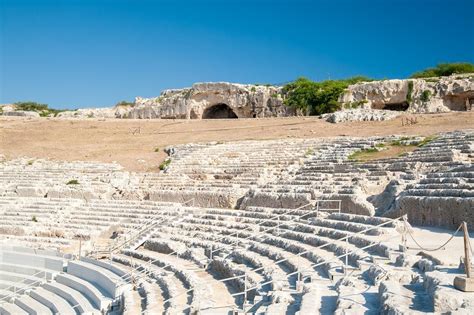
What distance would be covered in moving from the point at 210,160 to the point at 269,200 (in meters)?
8.52

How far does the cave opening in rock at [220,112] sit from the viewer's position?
4933 centimetres

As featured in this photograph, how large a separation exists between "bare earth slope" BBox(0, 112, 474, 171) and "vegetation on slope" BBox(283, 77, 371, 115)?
13.8 ft

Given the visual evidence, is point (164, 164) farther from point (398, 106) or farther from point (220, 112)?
point (220, 112)

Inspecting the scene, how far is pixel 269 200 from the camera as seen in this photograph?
53.7 ft

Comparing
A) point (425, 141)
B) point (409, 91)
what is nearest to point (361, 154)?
point (425, 141)

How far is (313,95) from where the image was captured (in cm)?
4028

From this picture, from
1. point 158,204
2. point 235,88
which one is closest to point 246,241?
point 158,204

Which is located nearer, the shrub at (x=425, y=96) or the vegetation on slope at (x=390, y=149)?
the vegetation on slope at (x=390, y=149)

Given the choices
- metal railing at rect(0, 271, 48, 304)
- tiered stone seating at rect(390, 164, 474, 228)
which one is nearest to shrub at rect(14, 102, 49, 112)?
metal railing at rect(0, 271, 48, 304)

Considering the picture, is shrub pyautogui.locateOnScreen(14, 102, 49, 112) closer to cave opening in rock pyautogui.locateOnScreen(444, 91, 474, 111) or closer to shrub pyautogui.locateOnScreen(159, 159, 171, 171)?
shrub pyautogui.locateOnScreen(159, 159, 171, 171)

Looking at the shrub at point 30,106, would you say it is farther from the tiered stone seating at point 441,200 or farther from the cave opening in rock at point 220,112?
the tiered stone seating at point 441,200

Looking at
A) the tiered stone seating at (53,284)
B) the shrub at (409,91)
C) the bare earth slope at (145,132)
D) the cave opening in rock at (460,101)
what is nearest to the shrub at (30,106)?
the bare earth slope at (145,132)

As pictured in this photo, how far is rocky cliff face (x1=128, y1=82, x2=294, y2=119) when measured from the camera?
43438mm

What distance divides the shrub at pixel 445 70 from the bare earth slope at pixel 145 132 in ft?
47.3
